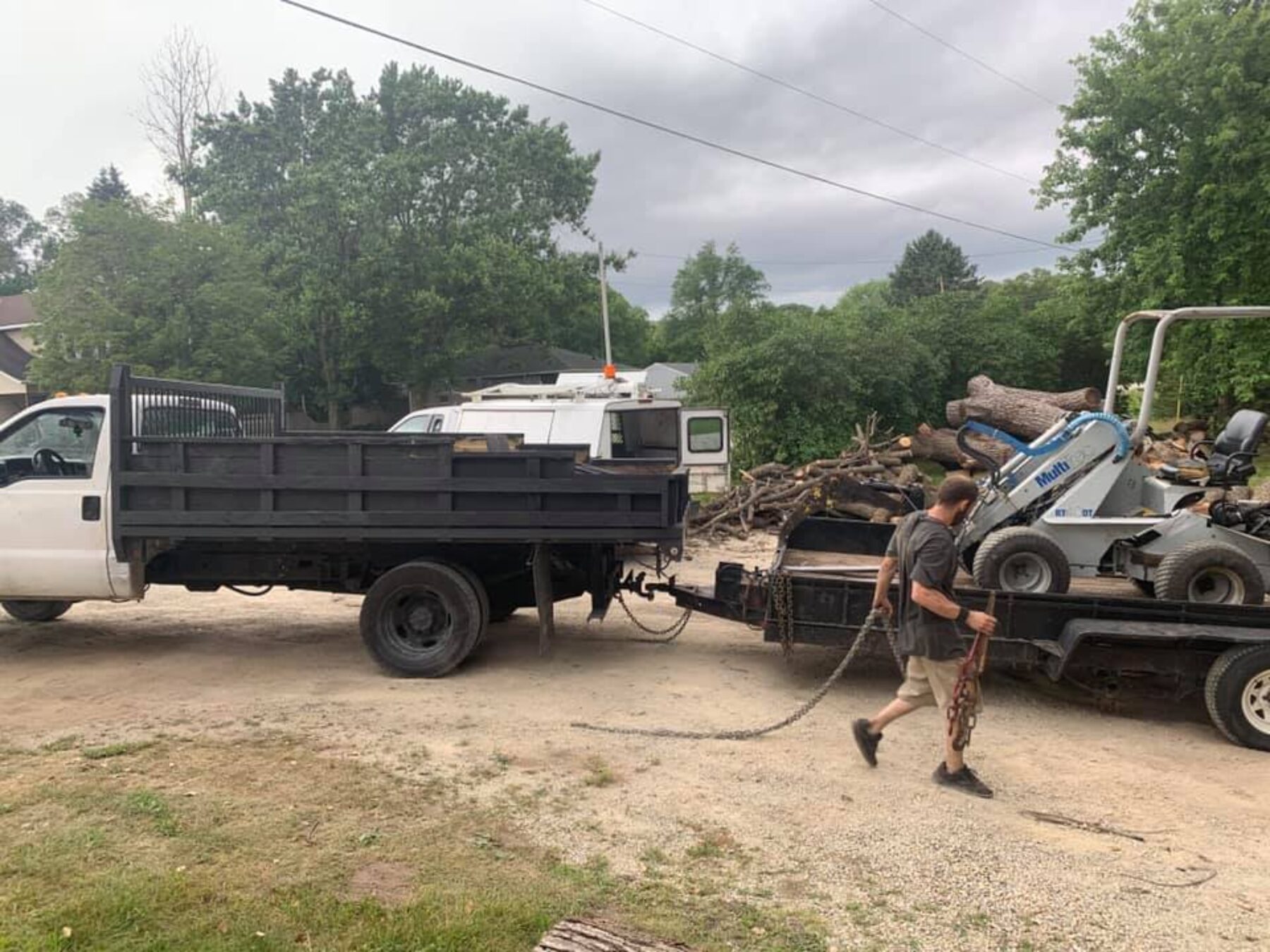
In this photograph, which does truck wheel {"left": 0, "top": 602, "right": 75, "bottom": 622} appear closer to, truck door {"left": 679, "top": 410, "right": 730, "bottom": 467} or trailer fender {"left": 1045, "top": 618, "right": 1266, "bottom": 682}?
trailer fender {"left": 1045, "top": 618, "right": 1266, "bottom": 682}

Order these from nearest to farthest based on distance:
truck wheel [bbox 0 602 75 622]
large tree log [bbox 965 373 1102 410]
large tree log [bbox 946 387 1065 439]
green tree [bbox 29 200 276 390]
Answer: truck wheel [bbox 0 602 75 622] → large tree log [bbox 946 387 1065 439] → large tree log [bbox 965 373 1102 410] → green tree [bbox 29 200 276 390]

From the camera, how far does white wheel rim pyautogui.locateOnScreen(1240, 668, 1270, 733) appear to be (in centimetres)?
491

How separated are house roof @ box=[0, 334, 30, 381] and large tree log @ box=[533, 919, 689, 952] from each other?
3843 cm

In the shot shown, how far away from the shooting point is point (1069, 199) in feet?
66.5

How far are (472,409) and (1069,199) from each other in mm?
16810

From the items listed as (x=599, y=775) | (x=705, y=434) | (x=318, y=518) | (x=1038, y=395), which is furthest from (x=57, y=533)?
(x=1038, y=395)

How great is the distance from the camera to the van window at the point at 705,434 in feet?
41.9

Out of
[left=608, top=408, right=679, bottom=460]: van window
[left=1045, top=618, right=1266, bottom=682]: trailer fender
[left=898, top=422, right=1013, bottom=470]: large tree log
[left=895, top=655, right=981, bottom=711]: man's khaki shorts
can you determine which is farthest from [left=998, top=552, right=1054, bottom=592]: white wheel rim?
[left=898, top=422, right=1013, bottom=470]: large tree log

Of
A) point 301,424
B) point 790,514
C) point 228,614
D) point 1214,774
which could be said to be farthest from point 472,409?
point 301,424

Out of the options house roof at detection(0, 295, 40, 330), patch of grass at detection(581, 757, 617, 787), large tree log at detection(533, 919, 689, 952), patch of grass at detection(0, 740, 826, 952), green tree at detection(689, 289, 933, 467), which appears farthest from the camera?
house roof at detection(0, 295, 40, 330)

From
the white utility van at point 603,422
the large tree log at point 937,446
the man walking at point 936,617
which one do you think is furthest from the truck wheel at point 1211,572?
the large tree log at point 937,446

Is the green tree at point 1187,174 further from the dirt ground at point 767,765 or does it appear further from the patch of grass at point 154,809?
the patch of grass at point 154,809

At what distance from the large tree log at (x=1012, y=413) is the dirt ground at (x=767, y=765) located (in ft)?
36.1

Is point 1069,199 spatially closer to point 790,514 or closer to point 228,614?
point 790,514
